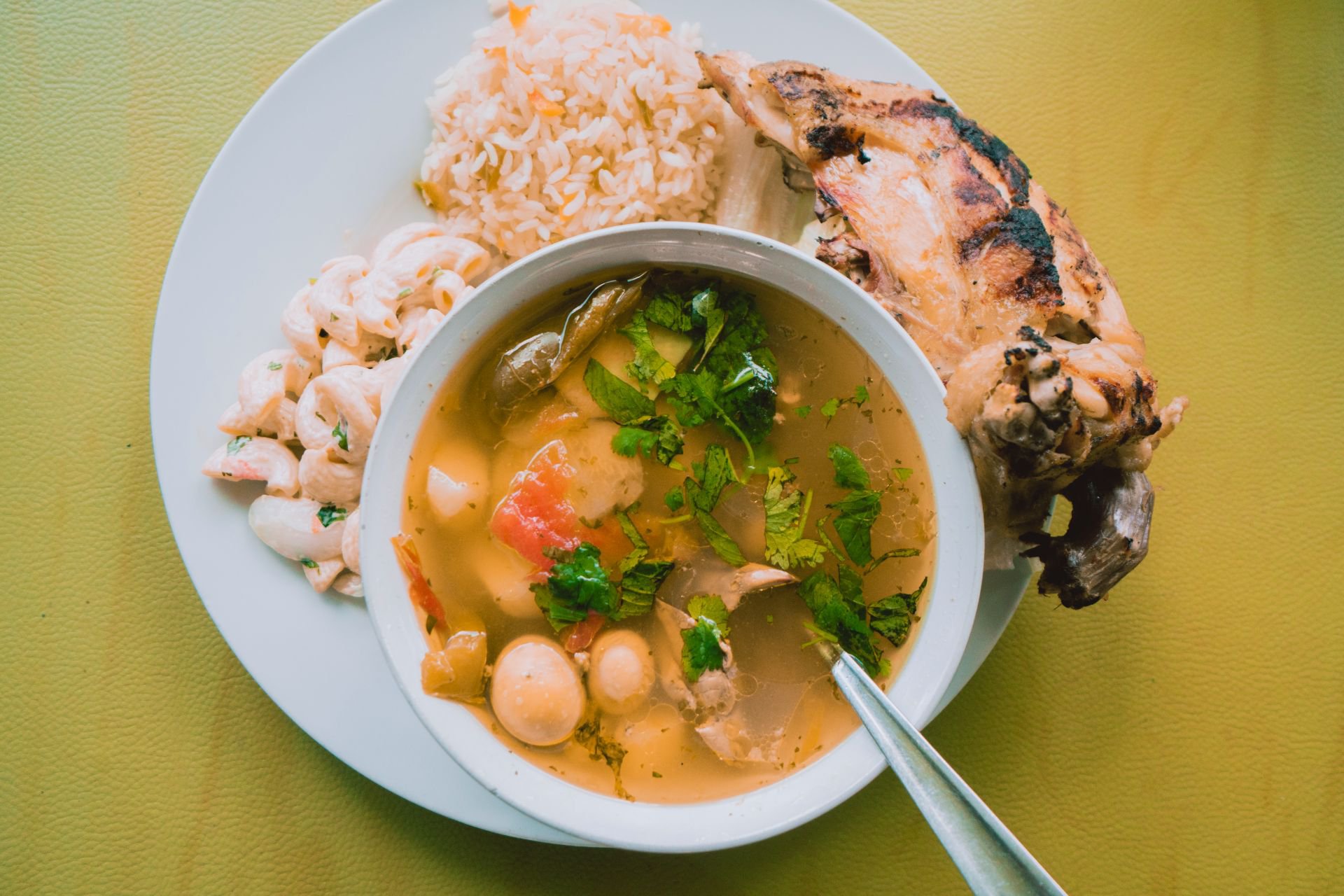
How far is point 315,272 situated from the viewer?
1.55 meters

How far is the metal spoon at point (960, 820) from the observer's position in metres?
0.93

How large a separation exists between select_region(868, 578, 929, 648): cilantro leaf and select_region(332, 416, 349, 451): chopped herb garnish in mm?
852

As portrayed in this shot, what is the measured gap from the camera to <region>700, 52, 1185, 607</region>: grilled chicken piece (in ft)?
4.00

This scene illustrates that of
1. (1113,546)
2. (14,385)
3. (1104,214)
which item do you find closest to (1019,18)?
(1104,214)

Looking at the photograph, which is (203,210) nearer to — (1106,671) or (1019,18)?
(1019,18)

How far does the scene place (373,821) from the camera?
5.54ft

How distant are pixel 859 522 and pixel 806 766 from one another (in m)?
0.35

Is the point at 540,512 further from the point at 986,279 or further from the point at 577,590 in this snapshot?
the point at 986,279

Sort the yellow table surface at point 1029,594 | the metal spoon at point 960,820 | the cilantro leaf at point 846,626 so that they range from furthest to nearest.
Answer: the yellow table surface at point 1029,594
the cilantro leaf at point 846,626
the metal spoon at point 960,820

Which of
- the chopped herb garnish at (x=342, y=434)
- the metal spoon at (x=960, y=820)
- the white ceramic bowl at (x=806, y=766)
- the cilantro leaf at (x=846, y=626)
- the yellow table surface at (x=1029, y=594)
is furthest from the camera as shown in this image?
the yellow table surface at (x=1029, y=594)

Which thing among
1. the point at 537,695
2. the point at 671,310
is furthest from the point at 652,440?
the point at 537,695

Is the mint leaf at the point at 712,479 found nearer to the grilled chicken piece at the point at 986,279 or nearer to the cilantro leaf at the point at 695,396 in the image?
the cilantro leaf at the point at 695,396

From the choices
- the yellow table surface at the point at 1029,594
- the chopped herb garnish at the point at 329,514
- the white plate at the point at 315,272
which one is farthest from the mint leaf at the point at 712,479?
the yellow table surface at the point at 1029,594

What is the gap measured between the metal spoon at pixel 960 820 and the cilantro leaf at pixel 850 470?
1.11ft
